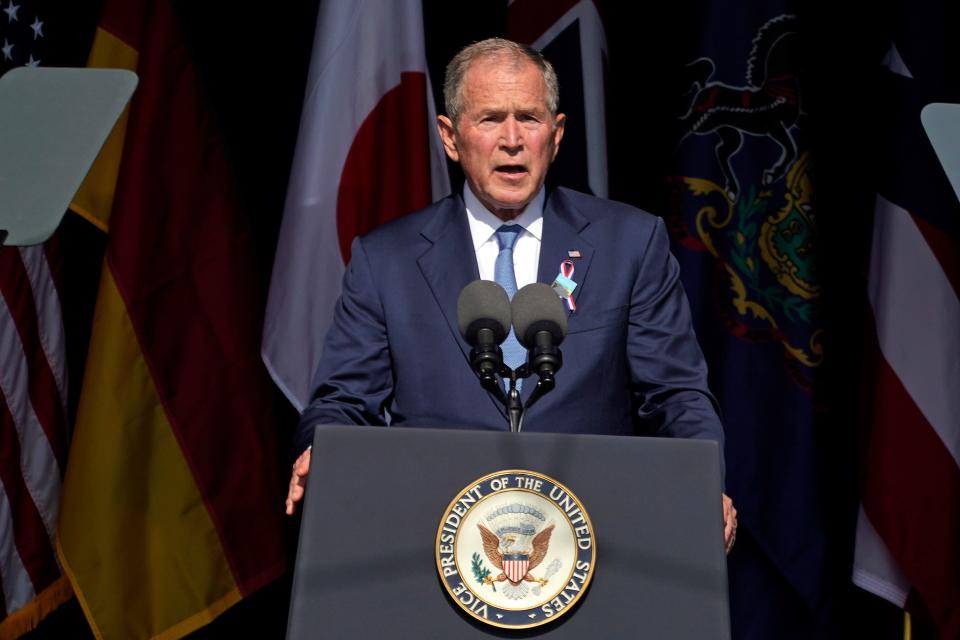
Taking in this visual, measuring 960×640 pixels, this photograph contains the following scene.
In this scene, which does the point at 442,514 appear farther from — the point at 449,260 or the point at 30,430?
the point at 30,430

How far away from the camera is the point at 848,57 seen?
3.61 meters

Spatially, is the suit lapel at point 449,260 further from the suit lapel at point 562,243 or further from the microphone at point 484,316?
the microphone at point 484,316

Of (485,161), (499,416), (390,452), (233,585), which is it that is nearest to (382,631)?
(390,452)

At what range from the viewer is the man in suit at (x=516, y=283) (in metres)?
2.17

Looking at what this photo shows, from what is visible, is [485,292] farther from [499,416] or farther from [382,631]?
[499,416]

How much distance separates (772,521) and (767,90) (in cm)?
122

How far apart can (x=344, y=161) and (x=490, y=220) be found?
122 cm

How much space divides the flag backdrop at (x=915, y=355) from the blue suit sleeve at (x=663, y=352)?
45.1 inches

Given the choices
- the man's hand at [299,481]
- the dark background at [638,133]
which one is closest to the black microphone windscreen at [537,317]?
the man's hand at [299,481]

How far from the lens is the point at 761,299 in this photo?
337 cm

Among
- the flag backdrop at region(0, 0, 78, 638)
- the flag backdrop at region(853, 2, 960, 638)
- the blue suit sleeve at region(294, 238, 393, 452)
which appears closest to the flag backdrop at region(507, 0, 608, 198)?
the flag backdrop at region(853, 2, 960, 638)

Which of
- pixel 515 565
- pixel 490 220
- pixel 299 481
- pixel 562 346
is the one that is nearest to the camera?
pixel 515 565

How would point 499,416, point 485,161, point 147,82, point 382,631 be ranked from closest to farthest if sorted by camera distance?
point 382,631 < point 499,416 < point 485,161 < point 147,82

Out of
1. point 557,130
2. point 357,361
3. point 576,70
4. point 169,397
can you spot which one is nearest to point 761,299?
point 576,70
